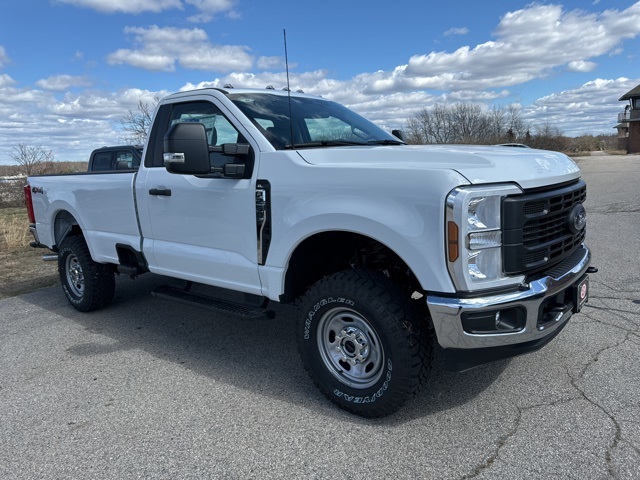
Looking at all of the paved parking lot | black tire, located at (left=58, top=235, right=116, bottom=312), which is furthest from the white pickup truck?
black tire, located at (left=58, top=235, right=116, bottom=312)

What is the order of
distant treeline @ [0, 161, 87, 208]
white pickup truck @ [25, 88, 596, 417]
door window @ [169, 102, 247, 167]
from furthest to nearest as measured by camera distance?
distant treeline @ [0, 161, 87, 208] → door window @ [169, 102, 247, 167] → white pickup truck @ [25, 88, 596, 417]

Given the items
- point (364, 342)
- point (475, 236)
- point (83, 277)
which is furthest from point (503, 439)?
point (83, 277)

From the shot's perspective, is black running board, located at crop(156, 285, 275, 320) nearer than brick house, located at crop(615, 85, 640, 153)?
Yes

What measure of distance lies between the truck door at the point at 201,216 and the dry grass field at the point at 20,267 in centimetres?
394

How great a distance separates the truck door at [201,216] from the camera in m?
3.81

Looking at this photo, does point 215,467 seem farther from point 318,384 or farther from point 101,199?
point 101,199

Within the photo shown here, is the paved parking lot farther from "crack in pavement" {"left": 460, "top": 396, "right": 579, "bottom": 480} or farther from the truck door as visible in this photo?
the truck door

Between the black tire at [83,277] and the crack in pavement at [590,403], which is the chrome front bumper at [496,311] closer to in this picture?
the crack in pavement at [590,403]

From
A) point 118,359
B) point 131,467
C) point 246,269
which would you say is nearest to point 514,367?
point 246,269

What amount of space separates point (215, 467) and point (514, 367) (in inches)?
89.8

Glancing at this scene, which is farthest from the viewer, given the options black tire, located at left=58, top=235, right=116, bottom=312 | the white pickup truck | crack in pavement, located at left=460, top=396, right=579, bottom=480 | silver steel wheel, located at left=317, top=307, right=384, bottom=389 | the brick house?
the brick house

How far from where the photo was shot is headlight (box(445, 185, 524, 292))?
106 inches

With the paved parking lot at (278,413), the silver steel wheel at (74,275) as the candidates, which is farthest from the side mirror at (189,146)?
the silver steel wheel at (74,275)

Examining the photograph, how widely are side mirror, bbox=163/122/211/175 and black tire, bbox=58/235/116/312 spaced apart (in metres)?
2.53
